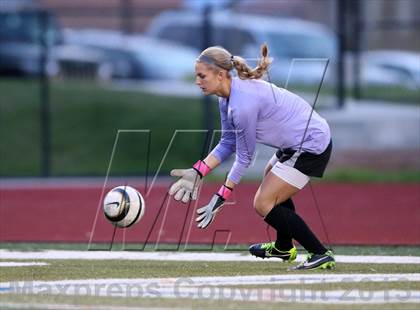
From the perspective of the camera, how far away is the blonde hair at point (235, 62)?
8516mm

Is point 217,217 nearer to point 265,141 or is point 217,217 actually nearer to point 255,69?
point 265,141

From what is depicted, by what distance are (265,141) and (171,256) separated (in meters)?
1.80

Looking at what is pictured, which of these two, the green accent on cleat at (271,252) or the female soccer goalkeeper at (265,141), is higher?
the female soccer goalkeeper at (265,141)

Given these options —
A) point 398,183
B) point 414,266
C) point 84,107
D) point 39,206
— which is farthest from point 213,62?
point 84,107

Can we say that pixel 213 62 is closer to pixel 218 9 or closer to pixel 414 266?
pixel 414 266

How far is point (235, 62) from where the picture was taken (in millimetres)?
8547

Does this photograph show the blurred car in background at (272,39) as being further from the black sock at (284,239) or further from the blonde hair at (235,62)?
the blonde hair at (235,62)

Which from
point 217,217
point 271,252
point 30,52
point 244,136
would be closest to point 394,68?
point 30,52

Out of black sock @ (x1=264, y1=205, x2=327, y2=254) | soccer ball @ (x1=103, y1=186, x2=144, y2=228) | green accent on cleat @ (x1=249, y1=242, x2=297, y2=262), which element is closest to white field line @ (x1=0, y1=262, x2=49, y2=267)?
soccer ball @ (x1=103, y1=186, x2=144, y2=228)

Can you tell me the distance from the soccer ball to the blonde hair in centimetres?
128

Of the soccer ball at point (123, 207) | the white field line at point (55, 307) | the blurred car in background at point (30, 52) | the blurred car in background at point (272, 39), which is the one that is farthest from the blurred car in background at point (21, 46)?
the white field line at point (55, 307)

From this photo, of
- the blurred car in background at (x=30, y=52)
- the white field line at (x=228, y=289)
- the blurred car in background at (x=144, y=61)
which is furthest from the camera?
the blurred car in background at (x=144, y=61)

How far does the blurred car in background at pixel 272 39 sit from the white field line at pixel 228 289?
12.3 m

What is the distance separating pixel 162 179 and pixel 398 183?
360cm
